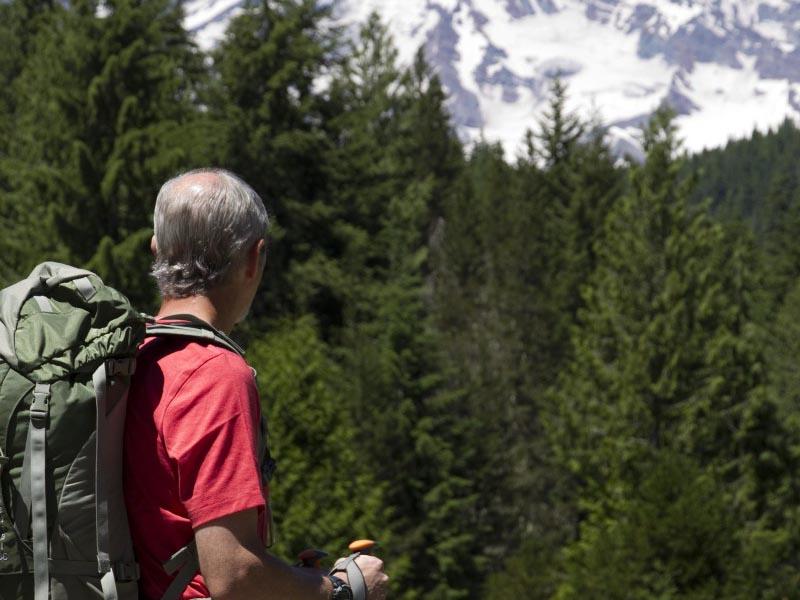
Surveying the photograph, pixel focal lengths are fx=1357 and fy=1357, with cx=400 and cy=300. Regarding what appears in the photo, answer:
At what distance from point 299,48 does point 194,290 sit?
31964 millimetres

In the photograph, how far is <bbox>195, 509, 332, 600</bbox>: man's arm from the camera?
2660 millimetres

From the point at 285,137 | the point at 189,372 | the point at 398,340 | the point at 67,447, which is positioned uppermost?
the point at 189,372

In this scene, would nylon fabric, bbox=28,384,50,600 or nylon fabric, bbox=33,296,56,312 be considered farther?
nylon fabric, bbox=33,296,56,312

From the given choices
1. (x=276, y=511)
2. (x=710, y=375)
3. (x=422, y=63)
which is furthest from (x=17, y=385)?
(x=422, y=63)

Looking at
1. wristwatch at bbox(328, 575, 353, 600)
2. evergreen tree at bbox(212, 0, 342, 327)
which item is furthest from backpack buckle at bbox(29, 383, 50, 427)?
evergreen tree at bbox(212, 0, 342, 327)

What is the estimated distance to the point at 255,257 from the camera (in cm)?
297

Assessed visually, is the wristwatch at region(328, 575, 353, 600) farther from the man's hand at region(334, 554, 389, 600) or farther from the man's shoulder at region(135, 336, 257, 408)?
the man's shoulder at region(135, 336, 257, 408)

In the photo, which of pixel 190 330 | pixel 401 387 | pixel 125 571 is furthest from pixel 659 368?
pixel 125 571

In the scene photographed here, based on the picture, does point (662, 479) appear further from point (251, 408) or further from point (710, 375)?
point (251, 408)

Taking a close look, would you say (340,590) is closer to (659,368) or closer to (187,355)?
(187,355)

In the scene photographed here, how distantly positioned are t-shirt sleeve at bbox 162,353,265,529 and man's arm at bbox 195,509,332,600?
0.02 m

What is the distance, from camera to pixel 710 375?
3600 centimetres

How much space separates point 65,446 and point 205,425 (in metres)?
0.27

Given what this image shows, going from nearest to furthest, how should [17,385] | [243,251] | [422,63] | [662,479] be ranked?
1. [17,385]
2. [243,251]
3. [662,479]
4. [422,63]
